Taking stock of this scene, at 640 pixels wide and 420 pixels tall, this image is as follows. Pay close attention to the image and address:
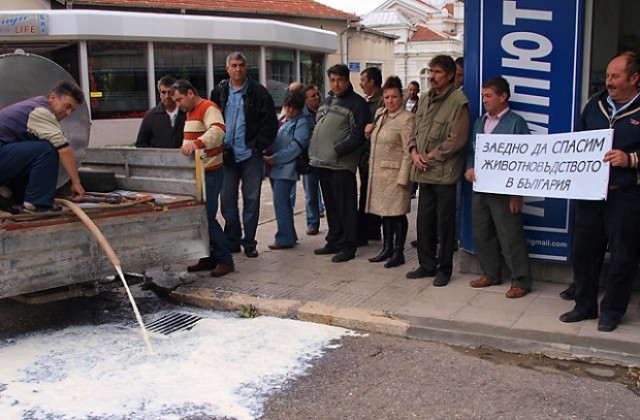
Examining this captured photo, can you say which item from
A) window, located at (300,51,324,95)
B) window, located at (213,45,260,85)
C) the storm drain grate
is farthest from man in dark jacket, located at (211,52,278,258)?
window, located at (300,51,324,95)

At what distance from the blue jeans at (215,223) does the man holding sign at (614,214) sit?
10.5ft

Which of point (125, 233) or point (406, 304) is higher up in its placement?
point (125, 233)

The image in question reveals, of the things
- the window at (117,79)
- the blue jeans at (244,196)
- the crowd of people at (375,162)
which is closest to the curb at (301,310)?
→ the crowd of people at (375,162)

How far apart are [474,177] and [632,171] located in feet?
4.59

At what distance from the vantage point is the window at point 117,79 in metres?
17.0

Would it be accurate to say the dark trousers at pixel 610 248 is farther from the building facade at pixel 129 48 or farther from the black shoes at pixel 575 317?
the building facade at pixel 129 48

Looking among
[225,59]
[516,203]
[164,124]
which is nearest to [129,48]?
[225,59]

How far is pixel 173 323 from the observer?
18.4 feet

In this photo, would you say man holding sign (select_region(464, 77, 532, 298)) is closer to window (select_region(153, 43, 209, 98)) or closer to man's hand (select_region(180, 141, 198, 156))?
man's hand (select_region(180, 141, 198, 156))

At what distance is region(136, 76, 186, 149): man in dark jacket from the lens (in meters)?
7.01

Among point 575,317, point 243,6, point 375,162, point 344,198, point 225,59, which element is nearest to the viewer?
point 575,317

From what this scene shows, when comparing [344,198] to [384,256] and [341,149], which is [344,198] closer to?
[341,149]

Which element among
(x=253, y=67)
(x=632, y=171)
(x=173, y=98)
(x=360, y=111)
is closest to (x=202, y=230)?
(x=173, y=98)

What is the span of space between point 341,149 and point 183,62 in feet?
40.5
